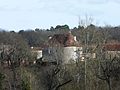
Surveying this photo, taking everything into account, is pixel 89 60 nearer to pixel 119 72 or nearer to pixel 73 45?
pixel 119 72

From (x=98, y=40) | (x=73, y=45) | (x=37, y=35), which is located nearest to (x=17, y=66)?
(x=98, y=40)

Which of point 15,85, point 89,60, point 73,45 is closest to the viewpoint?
point 15,85

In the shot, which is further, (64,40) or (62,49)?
(64,40)

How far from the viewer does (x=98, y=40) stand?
36594mm

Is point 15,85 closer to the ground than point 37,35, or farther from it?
closer to the ground

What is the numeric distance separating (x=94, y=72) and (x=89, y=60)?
1990mm

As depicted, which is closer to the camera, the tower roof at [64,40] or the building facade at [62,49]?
the building facade at [62,49]

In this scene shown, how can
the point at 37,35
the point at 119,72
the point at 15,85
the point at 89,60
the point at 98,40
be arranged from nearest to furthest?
1. the point at 15,85
2. the point at 119,72
3. the point at 89,60
4. the point at 98,40
5. the point at 37,35

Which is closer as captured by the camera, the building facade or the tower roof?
the building facade

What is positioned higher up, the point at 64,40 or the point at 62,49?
the point at 64,40

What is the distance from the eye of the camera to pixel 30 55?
156ft

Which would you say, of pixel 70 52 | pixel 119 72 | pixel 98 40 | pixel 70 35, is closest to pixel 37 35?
pixel 70 35

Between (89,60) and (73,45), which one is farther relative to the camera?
(73,45)

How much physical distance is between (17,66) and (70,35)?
74.5 feet
